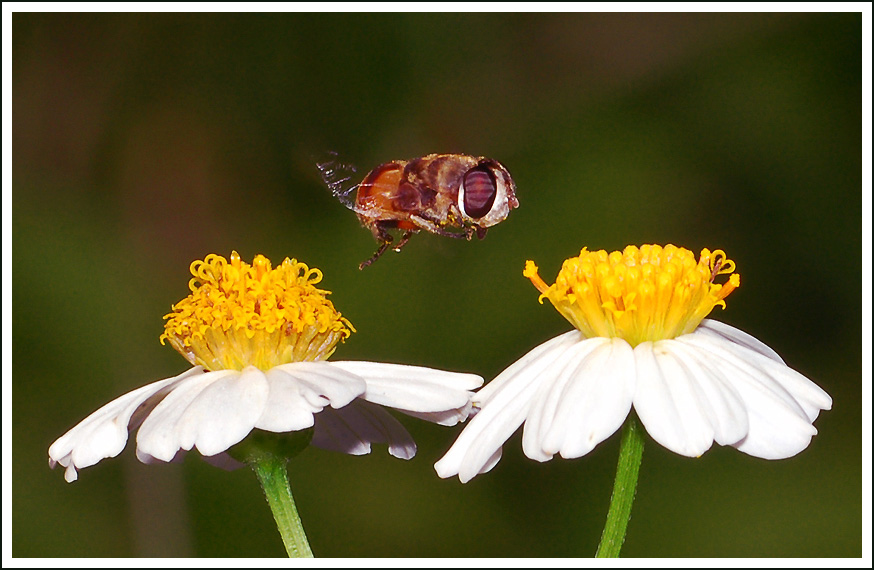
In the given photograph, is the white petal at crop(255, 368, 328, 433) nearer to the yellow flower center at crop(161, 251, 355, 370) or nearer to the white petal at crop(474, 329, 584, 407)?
the yellow flower center at crop(161, 251, 355, 370)

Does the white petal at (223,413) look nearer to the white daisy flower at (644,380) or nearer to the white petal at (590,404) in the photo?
the white daisy flower at (644,380)

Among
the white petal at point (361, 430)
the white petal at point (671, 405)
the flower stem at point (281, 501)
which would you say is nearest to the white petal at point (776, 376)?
the white petal at point (671, 405)

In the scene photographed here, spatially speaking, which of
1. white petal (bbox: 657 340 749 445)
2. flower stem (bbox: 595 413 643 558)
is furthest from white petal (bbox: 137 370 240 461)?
white petal (bbox: 657 340 749 445)

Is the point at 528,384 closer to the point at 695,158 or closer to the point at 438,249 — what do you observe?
the point at 438,249

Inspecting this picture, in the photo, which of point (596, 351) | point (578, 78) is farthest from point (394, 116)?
point (596, 351)

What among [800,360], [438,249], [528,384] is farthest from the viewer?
[800,360]

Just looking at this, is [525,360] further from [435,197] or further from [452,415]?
[435,197]
